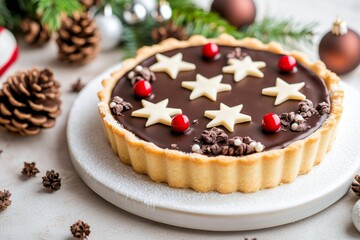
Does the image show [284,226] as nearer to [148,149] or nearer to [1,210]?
[148,149]

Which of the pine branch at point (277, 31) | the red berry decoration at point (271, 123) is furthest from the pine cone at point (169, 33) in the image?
the red berry decoration at point (271, 123)

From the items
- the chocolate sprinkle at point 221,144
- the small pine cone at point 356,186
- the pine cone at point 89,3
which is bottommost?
the small pine cone at point 356,186

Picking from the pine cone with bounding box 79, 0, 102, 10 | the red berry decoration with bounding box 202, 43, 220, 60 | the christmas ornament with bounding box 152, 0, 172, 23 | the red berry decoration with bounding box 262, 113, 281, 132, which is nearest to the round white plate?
the red berry decoration with bounding box 262, 113, 281, 132

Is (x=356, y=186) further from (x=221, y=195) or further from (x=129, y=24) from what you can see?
(x=129, y=24)

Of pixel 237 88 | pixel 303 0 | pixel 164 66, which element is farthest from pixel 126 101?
pixel 303 0

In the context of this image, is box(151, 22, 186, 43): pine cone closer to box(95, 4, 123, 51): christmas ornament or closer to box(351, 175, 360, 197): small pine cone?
box(95, 4, 123, 51): christmas ornament

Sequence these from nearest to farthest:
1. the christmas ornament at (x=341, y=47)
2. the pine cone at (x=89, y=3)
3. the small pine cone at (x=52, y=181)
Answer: the small pine cone at (x=52, y=181) < the christmas ornament at (x=341, y=47) < the pine cone at (x=89, y=3)

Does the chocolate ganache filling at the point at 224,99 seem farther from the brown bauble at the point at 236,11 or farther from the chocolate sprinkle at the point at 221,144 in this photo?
the brown bauble at the point at 236,11
